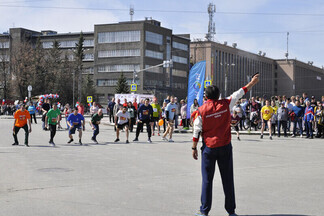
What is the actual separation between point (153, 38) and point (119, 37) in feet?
21.6

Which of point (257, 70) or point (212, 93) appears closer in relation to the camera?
point (212, 93)

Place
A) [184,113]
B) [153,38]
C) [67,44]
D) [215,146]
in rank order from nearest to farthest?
[215,146], [184,113], [153,38], [67,44]

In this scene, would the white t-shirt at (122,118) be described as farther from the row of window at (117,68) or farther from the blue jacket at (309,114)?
the row of window at (117,68)

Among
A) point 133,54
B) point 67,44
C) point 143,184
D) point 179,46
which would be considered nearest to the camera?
point 143,184

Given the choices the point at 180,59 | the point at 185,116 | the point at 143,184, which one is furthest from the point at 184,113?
the point at 180,59

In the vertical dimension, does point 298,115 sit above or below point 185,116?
above

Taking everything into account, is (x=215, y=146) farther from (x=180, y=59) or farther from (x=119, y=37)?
(x=180, y=59)

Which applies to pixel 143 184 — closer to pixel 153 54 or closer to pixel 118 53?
pixel 153 54

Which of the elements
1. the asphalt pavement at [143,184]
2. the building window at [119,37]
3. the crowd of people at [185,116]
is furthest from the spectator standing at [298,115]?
the building window at [119,37]

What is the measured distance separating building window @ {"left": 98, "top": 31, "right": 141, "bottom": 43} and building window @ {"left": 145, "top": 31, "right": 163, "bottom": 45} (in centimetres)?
161

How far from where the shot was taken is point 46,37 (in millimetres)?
103312

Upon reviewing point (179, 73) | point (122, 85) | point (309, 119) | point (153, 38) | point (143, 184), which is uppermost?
point (153, 38)

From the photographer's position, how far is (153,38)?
87688mm

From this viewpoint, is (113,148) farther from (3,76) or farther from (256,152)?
(3,76)
